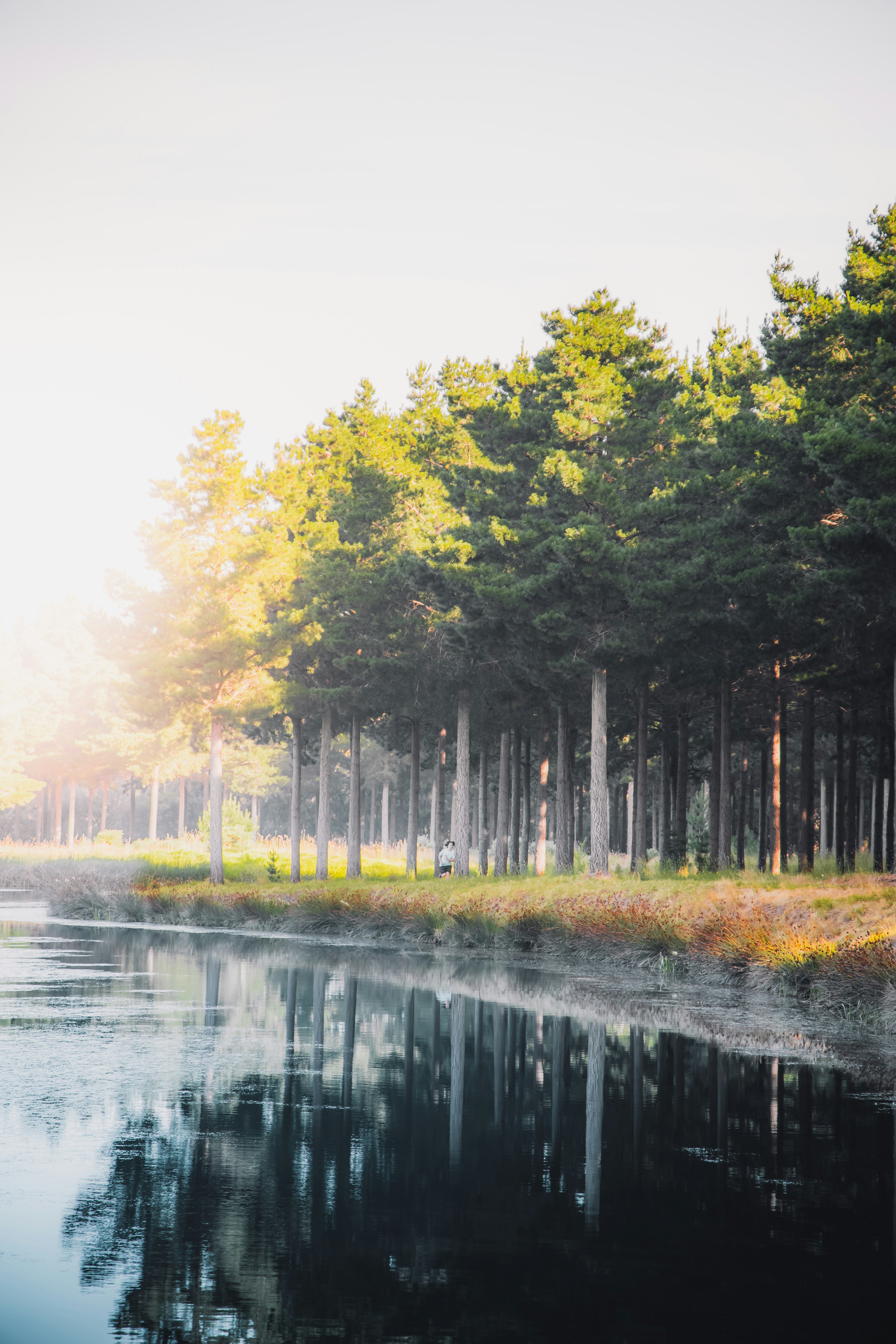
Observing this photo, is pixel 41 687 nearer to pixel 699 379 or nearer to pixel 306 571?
pixel 306 571

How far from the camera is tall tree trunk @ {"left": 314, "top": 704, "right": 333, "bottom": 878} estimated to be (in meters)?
42.3

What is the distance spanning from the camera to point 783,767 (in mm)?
44562

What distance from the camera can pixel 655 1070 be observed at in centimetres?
1303

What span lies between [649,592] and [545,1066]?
17.9m

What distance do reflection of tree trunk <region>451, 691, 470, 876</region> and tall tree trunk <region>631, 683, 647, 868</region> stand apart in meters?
5.15

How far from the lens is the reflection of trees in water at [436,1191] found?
20.2 ft

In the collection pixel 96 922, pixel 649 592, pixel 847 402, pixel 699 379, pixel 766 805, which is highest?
pixel 699 379

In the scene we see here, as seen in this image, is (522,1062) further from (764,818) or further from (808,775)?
(764,818)

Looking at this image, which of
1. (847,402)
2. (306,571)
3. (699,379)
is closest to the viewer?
(847,402)

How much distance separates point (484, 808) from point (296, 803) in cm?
881

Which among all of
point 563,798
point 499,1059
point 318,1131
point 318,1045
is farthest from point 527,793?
point 318,1131

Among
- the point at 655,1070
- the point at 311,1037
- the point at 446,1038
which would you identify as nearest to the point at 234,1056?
the point at 311,1037

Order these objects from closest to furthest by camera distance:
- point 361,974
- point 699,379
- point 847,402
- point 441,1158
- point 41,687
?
point 441,1158, point 361,974, point 847,402, point 699,379, point 41,687

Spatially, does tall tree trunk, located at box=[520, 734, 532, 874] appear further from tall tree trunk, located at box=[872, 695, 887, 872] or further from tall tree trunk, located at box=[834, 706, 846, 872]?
tall tree trunk, located at box=[872, 695, 887, 872]
